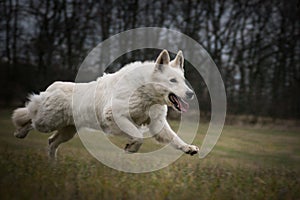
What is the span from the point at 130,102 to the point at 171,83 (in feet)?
2.33

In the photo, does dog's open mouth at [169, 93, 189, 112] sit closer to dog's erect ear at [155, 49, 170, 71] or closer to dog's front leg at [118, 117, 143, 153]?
dog's erect ear at [155, 49, 170, 71]

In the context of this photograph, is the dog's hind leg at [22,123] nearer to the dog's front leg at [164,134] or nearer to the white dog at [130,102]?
the white dog at [130,102]

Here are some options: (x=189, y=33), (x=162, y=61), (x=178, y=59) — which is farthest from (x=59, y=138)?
(x=189, y=33)

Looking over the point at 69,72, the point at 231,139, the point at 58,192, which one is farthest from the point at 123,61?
the point at 58,192

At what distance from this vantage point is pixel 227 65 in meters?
25.0

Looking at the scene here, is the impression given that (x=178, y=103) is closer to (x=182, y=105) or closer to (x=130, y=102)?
(x=182, y=105)

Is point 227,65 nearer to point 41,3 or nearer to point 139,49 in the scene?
point 139,49

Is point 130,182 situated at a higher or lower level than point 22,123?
higher

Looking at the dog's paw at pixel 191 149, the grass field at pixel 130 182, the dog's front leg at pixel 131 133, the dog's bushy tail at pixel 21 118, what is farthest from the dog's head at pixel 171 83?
the dog's bushy tail at pixel 21 118

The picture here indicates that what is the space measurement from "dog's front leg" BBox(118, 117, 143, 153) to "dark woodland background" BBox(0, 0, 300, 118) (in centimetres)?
1815

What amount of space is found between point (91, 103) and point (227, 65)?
18846mm

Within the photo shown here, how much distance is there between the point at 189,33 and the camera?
2509 cm

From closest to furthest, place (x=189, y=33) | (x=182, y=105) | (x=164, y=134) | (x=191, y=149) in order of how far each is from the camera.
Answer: (x=191, y=149)
(x=182, y=105)
(x=164, y=134)
(x=189, y=33)

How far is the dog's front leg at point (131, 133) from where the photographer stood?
Result: 6.24 m
